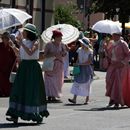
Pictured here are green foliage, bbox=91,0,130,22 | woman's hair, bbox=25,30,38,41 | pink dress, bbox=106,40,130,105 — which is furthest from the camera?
green foliage, bbox=91,0,130,22

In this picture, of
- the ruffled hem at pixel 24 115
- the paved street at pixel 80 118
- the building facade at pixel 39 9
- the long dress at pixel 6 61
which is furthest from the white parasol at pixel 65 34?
the building facade at pixel 39 9

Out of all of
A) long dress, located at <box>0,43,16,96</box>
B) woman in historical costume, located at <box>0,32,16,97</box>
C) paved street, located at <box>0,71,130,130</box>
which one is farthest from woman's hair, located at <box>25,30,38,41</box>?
long dress, located at <box>0,43,16,96</box>

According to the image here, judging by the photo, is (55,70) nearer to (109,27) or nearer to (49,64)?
(49,64)

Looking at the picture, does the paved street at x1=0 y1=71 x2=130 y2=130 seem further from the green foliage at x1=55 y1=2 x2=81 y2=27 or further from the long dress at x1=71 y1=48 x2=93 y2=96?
the green foliage at x1=55 y1=2 x2=81 y2=27

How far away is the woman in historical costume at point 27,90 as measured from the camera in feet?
38.2

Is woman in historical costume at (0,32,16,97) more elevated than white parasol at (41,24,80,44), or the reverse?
white parasol at (41,24,80,44)

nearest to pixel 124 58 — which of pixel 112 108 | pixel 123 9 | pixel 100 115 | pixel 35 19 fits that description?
pixel 112 108

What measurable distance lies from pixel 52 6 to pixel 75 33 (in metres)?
15.7

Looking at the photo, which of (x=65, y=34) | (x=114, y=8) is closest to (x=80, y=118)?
(x=65, y=34)

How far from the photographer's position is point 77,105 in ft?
52.6

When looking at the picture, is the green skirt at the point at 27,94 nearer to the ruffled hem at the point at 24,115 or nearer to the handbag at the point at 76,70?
the ruffled hem at the point at 24,115

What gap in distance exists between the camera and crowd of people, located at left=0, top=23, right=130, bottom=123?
11.7 metres

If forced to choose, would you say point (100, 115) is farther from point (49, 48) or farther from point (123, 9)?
point (123, 9)

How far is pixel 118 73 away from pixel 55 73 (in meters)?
2.07
